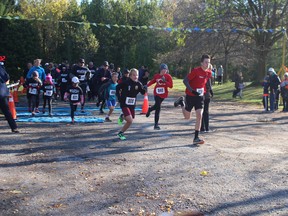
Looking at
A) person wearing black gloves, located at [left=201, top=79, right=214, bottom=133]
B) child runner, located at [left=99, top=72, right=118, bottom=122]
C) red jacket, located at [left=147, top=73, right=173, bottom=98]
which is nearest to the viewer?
person wearing black gloves, located at [left=201, top=79, right=214, bottom=133]

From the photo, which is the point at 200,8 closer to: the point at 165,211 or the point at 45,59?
the point at 45,59

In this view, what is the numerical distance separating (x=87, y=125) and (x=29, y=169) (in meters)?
5.32

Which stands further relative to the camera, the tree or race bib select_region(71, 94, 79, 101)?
the tree

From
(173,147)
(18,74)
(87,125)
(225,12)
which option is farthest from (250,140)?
(18,74)

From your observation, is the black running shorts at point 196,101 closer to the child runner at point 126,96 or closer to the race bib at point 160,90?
the child runner at point 126,96

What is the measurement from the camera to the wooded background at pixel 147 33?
1061 inches

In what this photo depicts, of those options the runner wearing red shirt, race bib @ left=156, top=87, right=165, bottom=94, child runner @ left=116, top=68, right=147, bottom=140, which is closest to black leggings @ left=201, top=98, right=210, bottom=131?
race bib @ left=156, top=87, right=165, bottom=94

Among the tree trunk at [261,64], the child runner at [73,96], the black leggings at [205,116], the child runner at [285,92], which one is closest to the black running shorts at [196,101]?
the black leggings at [205,116]

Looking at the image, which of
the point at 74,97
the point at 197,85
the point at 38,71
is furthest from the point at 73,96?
the point at 197,85

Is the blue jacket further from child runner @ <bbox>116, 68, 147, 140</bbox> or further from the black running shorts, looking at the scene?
→ the black running shorts

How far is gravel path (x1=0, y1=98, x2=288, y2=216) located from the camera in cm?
526

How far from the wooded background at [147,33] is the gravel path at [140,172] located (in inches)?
415

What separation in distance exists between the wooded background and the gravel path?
10.5 meters

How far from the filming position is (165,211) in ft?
16.6
